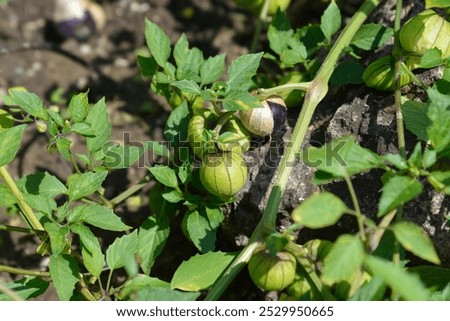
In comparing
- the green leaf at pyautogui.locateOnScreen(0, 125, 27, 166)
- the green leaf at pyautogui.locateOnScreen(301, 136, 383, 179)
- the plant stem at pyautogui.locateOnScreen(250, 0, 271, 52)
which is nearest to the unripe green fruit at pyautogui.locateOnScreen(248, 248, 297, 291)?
the green leaf at pyautogui.locateOnScreen(301, 136, 383, 179)

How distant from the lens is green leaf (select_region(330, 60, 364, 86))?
5.74 ft

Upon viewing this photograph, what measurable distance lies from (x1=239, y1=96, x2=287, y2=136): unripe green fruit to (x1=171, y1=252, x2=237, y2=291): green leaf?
35cm

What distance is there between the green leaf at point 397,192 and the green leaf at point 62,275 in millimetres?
723

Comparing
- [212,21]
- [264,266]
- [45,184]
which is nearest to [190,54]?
[45,184]

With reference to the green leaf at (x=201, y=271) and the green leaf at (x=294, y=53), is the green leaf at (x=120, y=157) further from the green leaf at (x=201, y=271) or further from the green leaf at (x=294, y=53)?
the green leaf at (x=294, y=53)

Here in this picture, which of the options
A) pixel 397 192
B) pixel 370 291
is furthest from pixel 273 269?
pixel 397 192

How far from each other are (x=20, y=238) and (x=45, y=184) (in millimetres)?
653

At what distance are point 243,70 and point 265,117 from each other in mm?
158

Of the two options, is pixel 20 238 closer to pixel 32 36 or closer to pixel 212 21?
pixel 32 36

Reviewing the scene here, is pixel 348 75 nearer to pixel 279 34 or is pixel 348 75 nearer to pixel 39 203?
pixel 279 34

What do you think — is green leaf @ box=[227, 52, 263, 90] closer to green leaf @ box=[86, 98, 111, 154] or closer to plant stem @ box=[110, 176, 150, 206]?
green leaf @ box=[86, 98, 111, 154]

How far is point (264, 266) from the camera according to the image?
135cm

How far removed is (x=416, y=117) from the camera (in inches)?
59.9

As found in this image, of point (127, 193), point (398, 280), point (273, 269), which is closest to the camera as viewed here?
point (398, 280)
